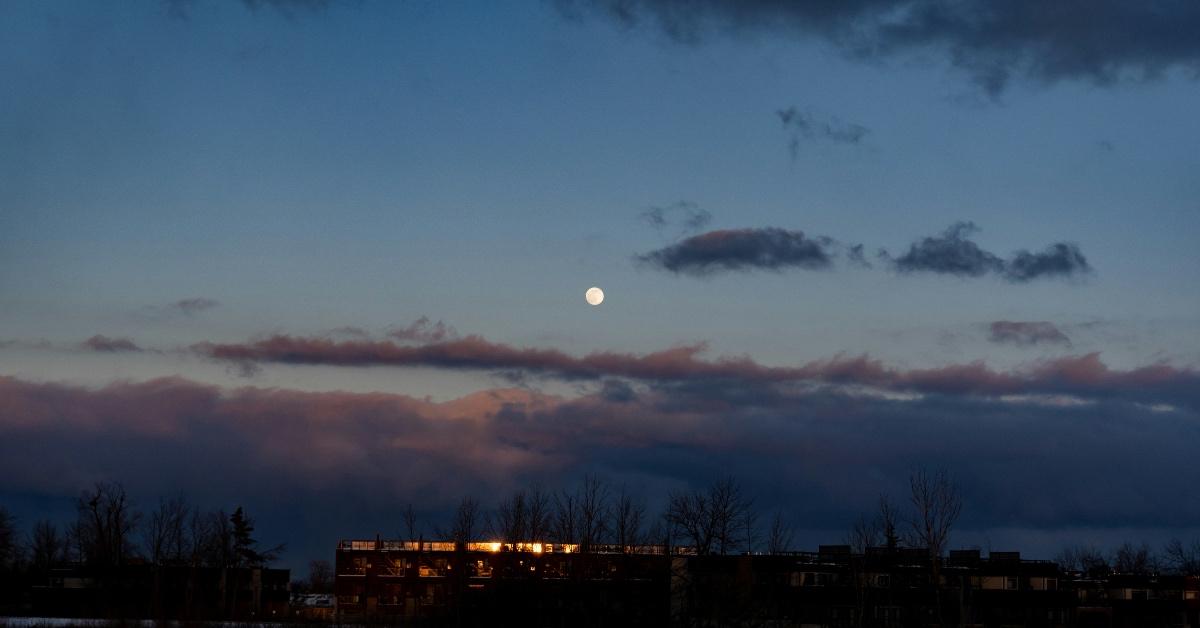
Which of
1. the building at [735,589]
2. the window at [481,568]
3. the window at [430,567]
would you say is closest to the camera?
the building at [735,589]

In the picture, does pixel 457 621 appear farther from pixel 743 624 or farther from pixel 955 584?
pixel 955 584

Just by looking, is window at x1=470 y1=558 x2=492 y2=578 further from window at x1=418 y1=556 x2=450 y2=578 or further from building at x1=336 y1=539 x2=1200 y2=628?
window at x1=418 y1=556 x2=450 y2=578

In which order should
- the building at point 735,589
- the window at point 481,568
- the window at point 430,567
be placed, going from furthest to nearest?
the window at point 430,567 < the window at point 481,568 < the building at point 735,589

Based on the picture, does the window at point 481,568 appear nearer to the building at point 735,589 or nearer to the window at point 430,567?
the building at point 735,589

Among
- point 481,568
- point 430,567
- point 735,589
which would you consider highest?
point 735,589

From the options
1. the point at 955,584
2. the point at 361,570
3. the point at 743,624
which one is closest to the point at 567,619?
the point at 743,624

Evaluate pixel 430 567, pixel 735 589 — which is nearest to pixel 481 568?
pixel 430 567

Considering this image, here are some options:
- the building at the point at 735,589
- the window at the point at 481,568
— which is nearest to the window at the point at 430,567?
the building at the point at 735,589

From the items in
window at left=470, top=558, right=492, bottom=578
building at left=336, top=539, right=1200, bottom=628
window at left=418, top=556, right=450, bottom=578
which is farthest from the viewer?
window at left=418, top=556, right=450, bottom=578

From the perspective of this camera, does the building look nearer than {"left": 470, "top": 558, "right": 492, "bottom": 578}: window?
Yes

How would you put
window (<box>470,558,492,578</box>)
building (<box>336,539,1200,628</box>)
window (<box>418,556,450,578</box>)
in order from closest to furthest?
building (<box>336,539,1200,628</box>), window (<box>470,558,492,578</box>), window (<box>418,556,450,578</box>)

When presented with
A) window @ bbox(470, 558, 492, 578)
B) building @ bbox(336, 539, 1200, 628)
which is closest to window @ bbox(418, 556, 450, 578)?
building @ bbox(336, 539, 1200, 628)

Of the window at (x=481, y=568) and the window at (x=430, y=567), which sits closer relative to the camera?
the window at (x=481, y=568)

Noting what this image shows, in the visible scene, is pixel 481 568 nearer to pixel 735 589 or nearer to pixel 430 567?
pixel 430 567
